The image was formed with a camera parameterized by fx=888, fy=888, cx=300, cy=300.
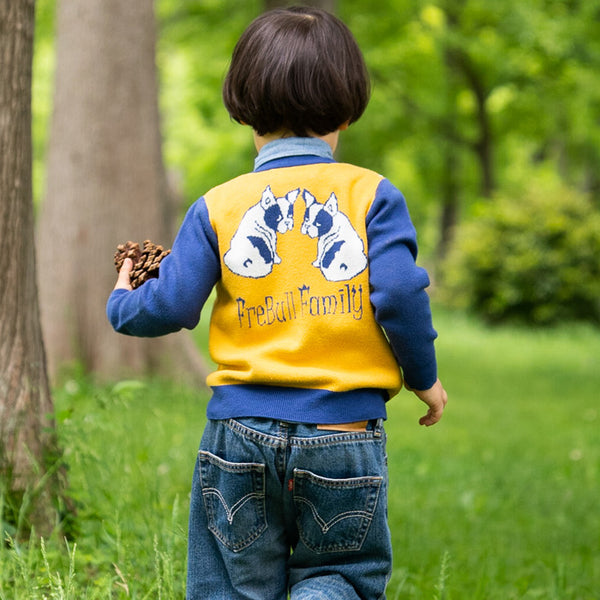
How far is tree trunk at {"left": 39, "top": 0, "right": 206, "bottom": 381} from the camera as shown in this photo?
7160 millimetres

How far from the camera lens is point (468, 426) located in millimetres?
7605

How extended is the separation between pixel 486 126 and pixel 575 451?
14.5 metres

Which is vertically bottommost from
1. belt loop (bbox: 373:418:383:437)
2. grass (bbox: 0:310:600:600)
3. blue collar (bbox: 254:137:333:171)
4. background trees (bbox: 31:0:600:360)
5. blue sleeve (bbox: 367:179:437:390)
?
grass (bbox: 0:310:600:600)

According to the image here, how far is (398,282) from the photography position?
6.93ft

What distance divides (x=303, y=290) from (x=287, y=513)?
0.57 m

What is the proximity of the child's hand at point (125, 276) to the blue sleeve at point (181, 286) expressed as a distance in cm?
6

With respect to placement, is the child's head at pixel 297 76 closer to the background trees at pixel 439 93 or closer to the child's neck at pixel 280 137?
the child's neck at pixel 280 137

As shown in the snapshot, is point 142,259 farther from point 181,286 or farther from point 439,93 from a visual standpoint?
point 439,93

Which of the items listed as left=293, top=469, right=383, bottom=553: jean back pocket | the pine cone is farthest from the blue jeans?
the pine cone

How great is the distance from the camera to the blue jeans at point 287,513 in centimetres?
217

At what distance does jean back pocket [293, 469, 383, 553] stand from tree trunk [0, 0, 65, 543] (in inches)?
44.4

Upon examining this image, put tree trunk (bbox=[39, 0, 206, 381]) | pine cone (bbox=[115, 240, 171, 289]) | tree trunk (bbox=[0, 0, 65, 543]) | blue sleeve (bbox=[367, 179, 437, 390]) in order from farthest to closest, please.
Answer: tree trunk (bbox=[39, 0, 206, 381]) < tree trunk (bbox=[0, 0, 65, 543]) < pine cone (bbox=[115, 240, 171, 289]) < blue sleeve (bbox=[367, 179, 437, 390])

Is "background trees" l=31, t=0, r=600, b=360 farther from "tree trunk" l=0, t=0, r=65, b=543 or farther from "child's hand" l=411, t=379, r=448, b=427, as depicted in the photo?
"child's hand" l=411, t=379, r=448, b=427

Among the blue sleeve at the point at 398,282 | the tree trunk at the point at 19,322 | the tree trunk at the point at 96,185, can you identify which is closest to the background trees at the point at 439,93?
the tree trunk at the point at 96,185
